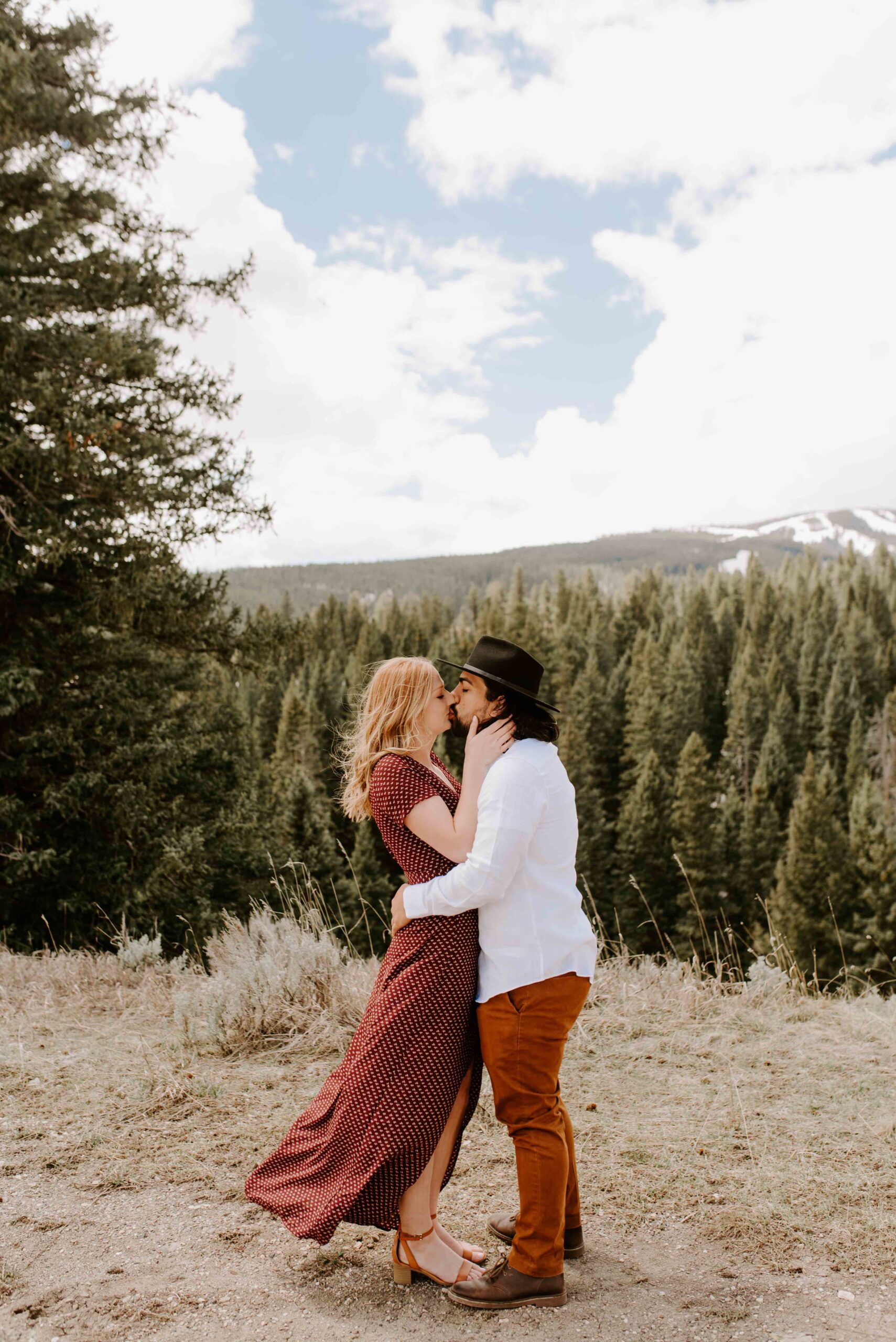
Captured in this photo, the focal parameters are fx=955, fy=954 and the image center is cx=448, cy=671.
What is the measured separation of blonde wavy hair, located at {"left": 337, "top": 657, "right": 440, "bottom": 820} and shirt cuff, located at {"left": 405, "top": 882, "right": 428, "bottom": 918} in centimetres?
35

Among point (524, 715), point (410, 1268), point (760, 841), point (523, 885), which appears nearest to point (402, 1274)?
point (410, 1268)

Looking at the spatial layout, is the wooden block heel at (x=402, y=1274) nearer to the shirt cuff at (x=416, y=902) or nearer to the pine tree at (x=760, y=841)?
the shirt cuff at (x=416, y=902)

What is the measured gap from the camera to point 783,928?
39219 mm

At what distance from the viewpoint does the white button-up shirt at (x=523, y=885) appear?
118 inches

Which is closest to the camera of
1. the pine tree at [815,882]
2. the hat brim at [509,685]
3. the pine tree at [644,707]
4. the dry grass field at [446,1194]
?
the dry grass field at [446,1194]

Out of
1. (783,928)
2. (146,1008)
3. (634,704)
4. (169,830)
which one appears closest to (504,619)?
(634,704)

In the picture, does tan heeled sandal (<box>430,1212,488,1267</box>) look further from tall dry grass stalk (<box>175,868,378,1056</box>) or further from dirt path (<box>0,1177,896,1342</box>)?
tall dry grass stalk (<box>175,868,378,1056</box>)

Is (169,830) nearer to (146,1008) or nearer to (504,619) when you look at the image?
(146,1008)

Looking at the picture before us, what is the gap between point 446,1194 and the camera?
3902mm

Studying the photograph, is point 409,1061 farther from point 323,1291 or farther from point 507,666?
point 507,666

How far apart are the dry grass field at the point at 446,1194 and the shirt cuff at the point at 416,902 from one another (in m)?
1.26

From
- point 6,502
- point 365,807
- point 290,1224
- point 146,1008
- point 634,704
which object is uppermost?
point 6,502

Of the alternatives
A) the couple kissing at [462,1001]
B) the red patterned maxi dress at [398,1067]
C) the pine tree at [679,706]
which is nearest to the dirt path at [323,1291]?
the couple kissing at [462,1001]

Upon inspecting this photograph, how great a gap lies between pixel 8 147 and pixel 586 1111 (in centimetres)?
1207
